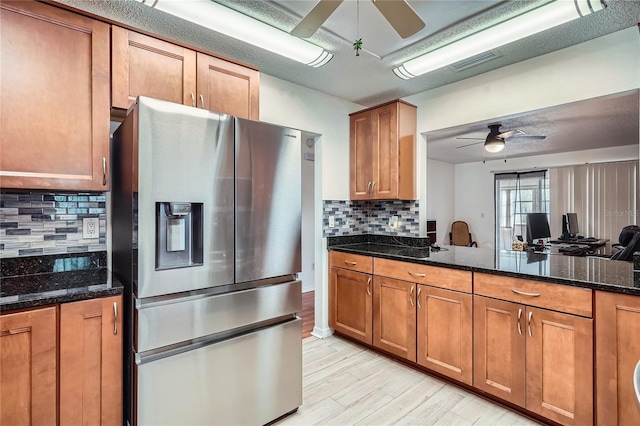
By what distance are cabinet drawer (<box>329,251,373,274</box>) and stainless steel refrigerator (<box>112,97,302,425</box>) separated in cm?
101

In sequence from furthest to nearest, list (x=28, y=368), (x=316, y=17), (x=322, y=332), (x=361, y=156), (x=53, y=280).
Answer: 1. (x=361, y=156)
2. (x=322, y=332)
3. (x=53, y=280)
4. (x=316, y=17)
5. (x=28, y=368)

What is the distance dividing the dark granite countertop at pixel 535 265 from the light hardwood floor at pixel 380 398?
88 cm

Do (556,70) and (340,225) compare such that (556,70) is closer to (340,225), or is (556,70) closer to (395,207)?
(395,207)

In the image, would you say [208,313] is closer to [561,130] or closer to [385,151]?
[385,151]

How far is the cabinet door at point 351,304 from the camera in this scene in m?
2.87

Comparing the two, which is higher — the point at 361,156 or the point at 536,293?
the point at 361,156

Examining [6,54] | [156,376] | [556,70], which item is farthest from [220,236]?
[556,70]

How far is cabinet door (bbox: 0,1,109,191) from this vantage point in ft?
4.86

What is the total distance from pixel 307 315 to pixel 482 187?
5.49 metres

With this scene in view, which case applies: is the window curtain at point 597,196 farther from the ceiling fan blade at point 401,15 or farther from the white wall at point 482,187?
the ceiling fan blade at point 401,15

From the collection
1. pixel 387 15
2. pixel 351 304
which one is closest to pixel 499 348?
pixel 351 304

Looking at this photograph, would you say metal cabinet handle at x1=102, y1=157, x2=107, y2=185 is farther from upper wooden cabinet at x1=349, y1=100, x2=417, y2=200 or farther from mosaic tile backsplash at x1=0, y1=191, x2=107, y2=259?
upper wooden cabinet at x1=349, y1=100, x2=417, y2=200

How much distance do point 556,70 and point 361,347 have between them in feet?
8.93

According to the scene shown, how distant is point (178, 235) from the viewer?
1.61 metres
